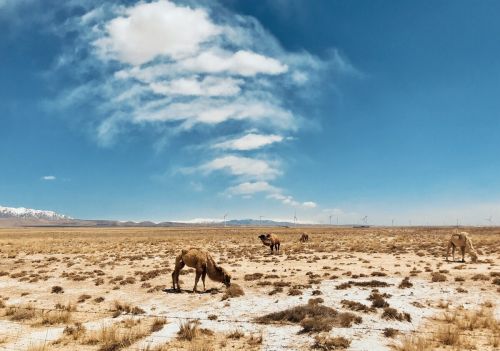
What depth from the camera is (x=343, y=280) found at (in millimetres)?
22484

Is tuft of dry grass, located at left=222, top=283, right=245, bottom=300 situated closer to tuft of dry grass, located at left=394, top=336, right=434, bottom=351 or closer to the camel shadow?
the camel shadow

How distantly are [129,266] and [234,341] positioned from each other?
22.0 m

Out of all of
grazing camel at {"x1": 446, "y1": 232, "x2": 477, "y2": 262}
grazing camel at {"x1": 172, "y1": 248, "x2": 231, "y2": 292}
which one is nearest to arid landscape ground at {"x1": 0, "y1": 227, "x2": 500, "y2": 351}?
grazing camel at {"x1": 172, "y1": 248, "x2": 231, "y2": 292}

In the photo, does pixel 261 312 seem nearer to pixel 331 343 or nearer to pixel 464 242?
pixel 331 343

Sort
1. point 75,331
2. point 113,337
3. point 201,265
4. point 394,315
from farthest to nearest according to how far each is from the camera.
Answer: point 201,265 → point 394,315 → point 75,331 → point 113,337

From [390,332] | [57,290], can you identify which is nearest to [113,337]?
[390,332]

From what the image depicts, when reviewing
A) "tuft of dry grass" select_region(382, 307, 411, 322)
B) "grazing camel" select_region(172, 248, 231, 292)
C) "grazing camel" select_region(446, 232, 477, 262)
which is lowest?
"tuft of dry grass" select_region(382, 307, 411, 322)

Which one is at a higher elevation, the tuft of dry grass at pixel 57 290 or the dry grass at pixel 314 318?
the dry grass at pixel 314 318

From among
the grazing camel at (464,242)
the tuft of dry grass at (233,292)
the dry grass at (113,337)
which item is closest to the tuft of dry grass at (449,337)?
the dry grass at (113,337)

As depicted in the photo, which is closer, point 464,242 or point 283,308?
point 283,308

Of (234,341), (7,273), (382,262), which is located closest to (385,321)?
(234,341)

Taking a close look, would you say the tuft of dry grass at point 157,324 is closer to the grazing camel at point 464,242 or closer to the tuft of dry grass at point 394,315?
the tuft of dry grass at point 394,315

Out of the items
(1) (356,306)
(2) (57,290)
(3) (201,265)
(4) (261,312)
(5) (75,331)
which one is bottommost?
(2) (57,290)

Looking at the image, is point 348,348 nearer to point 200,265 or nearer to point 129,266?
point 200,265
